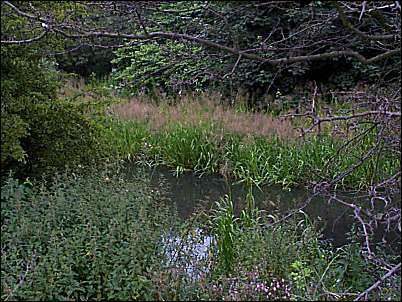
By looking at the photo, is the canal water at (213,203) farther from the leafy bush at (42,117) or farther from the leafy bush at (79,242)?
the leafy bush at (42,117)

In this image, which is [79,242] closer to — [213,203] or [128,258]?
[128,258]

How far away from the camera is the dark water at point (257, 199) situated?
6.22 m

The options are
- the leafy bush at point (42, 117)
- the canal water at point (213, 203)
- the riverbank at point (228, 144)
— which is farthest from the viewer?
the riverbank at point (228, 144)

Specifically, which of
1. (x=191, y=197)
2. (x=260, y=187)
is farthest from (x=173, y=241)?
(x=260, y=187)

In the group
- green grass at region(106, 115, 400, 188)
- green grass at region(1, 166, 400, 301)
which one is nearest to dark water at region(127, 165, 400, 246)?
green grass at region(106, 115, 400, 188)

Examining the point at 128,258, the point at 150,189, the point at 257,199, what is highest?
the point at 128,258

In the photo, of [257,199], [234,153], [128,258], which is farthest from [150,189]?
[234,153]

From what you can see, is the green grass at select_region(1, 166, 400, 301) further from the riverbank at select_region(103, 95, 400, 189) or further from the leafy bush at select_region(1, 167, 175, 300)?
the riverbank at select_region(103, 95, 400, 189)

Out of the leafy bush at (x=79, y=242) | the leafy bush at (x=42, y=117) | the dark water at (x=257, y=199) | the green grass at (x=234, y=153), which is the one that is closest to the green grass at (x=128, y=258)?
the leafy bush at (x=79, y=242)

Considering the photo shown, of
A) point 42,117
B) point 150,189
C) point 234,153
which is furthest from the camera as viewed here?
point 234,153

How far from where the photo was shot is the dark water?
6.22 m

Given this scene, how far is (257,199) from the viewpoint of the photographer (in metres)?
7.38

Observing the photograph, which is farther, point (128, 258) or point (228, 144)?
point (228, 144)

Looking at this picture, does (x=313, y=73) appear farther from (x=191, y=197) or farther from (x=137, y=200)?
(x=137, y=200)
